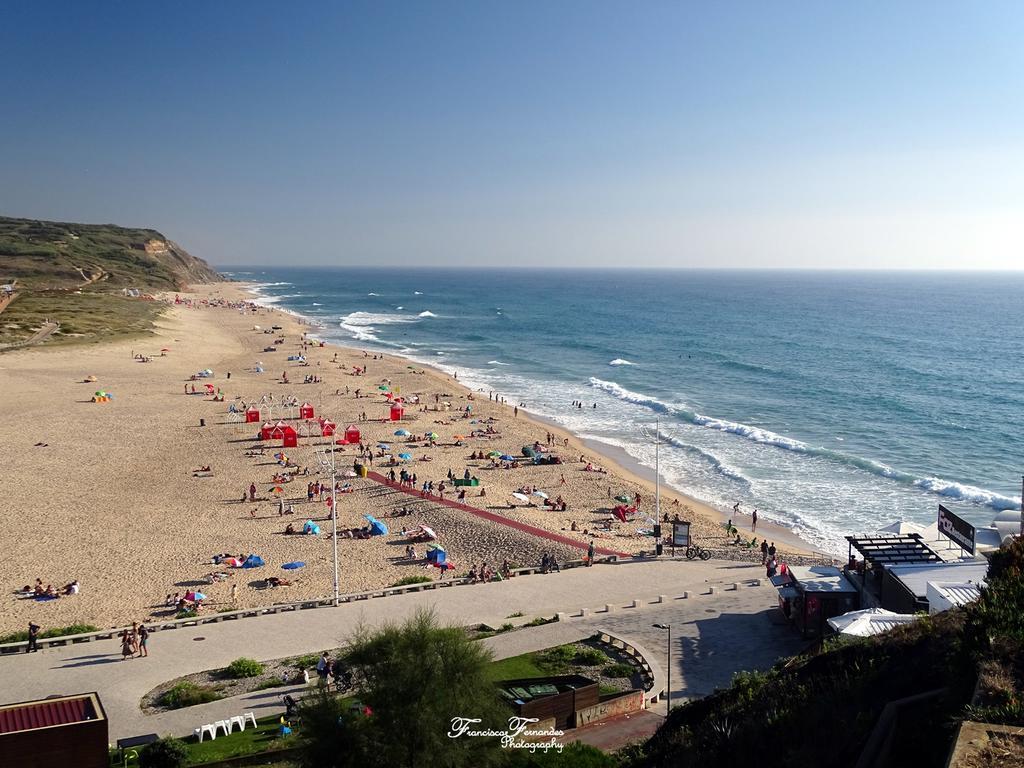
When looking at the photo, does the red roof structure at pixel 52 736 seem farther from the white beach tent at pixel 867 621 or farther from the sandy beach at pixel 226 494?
the white beach tent at pixel 867 621

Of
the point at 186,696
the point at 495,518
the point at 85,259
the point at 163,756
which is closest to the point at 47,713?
the point at 163,756

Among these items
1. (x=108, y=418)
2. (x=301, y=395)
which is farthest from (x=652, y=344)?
(x=108, y=418)

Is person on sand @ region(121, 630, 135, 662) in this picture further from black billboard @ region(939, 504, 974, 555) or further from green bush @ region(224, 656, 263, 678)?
black billboard @ region(939, 504, 974, 555)

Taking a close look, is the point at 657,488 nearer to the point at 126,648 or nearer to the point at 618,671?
the point at 618,671

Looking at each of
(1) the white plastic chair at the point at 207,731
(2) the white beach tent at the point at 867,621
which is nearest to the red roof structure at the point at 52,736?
(1) the white plastic chair at the point at 207,731

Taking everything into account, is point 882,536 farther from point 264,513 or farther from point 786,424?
point 786,424

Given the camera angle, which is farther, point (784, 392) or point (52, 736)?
point (784, 392)
